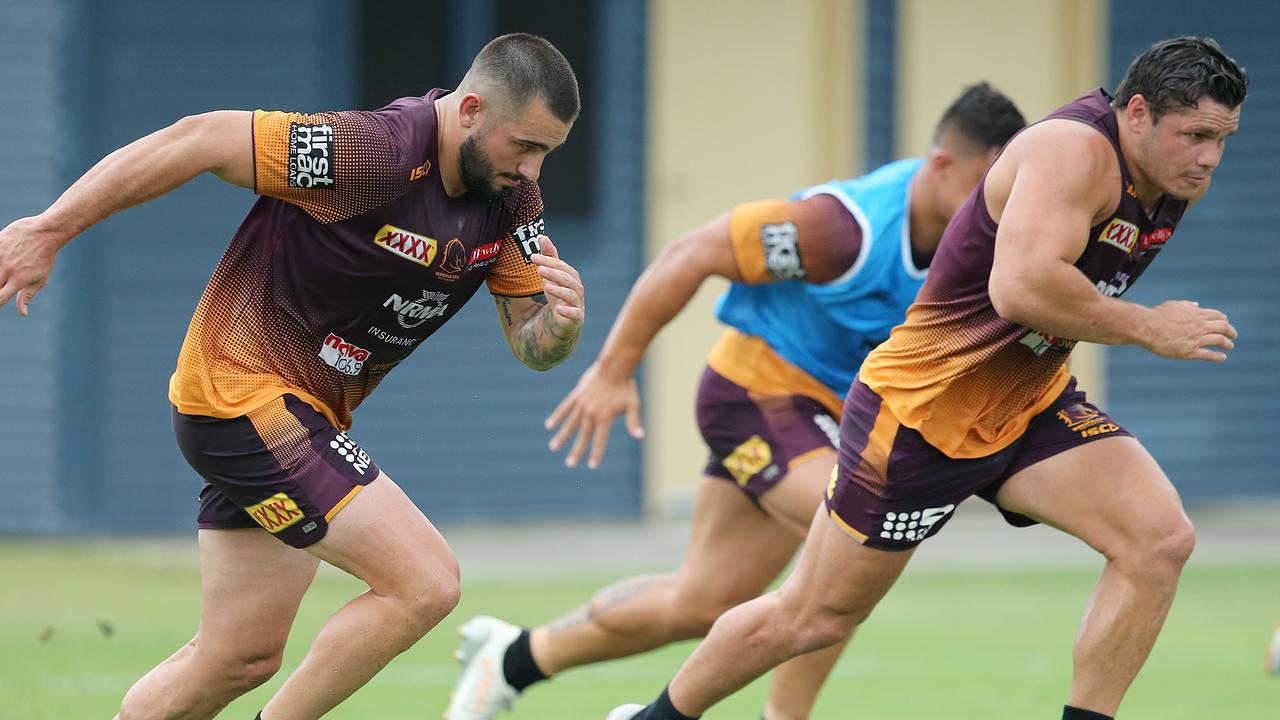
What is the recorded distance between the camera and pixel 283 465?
467cm

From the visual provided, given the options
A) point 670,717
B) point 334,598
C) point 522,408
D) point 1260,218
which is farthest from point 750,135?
point 670,717

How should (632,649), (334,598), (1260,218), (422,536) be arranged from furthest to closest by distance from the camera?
(1260,218), (334,598), (632,649), (422,536)

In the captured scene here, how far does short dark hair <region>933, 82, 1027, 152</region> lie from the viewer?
5.85 m

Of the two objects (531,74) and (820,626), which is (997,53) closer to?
(820,626)

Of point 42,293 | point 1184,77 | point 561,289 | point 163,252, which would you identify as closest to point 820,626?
point 561,289

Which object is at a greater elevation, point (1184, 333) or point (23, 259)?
point (23, 259)

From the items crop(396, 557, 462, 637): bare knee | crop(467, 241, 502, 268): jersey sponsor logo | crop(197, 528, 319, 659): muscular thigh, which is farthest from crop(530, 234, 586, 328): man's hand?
crop(197, 528, 319, 659): muscular thigh

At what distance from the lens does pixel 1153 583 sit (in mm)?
4816

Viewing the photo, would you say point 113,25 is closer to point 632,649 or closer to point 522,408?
point 522,408

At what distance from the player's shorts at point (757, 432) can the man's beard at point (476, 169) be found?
1.54m

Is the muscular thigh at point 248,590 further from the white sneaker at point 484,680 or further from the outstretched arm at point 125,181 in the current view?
the white sneaker at point 484,680

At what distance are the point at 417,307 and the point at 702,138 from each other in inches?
326

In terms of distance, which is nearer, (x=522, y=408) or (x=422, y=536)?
(x=422, y=536)

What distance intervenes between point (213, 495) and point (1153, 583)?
2685 millimetres
